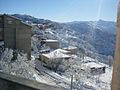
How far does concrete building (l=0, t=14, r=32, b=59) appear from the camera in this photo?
41.4 feet

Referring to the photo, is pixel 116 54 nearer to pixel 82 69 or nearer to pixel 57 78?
pixel 57 78

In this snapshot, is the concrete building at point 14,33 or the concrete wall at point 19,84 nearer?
Answer: the concrete wall at point 19,84

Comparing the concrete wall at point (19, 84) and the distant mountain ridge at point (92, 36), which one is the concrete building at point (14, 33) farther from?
the distant mountain ridge at point (92, 36)

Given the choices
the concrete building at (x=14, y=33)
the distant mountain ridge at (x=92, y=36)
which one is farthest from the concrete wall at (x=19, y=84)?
the distant mountain ridge at (x=92, y=36)

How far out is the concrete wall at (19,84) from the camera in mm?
1048

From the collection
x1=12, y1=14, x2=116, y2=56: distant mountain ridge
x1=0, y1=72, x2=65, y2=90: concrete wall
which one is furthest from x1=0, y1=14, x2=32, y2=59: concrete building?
x1=12, y1=14, x2=116, y2=56: distant mountain ridge

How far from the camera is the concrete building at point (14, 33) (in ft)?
41.4

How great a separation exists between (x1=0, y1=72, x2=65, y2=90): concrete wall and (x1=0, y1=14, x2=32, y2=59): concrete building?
11.7 metres

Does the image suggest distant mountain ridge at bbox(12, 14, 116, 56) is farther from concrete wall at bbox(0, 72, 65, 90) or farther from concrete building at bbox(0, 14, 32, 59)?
concrete wall at bbox(0, 72, 65, 90)

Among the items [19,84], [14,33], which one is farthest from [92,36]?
[19,84]

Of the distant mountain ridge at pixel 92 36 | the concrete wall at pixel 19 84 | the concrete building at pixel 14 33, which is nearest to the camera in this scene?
the concrete wall at pixel 19 84

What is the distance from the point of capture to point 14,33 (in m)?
13.1

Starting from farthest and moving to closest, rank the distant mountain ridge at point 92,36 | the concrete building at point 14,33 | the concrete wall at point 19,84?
the distant mountain ridge at point 92,36
the concrete building at point 14,33
the concrete wall at point 19,84

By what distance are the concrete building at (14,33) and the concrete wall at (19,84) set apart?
11.7 meters
